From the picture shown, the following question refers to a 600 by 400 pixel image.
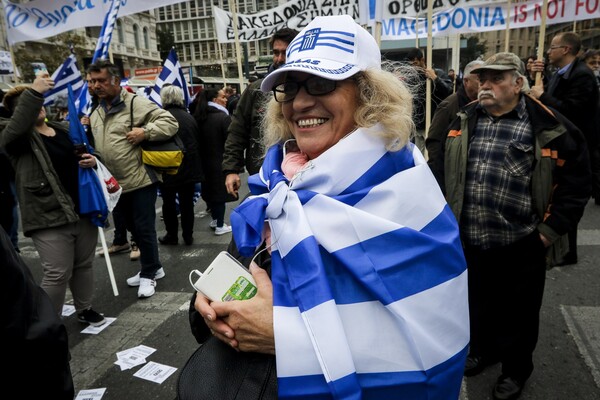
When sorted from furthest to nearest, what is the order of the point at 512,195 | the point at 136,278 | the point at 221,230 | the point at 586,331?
the point at 221,230
the point at 136,278
the point at 586,331
the point at 512,195

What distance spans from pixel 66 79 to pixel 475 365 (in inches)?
181

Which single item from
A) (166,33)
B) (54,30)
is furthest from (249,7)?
(54,30)

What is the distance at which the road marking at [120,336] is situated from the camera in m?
3.03

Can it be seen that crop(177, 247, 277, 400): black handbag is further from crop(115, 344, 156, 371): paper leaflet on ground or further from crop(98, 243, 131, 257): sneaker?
crop(98, 243, 131, 257): sneaker

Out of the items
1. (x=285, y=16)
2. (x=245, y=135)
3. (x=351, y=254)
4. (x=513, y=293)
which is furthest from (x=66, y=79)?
(x=513, y=293)

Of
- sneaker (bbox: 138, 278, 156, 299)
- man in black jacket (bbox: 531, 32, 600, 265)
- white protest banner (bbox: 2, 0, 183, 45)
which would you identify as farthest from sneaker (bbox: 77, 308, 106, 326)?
man in black jacket (bbox: 531, 32, 600, 265)

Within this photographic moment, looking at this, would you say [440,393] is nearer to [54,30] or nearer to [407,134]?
[407,134]

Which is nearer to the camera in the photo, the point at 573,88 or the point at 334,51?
the point at 334,51

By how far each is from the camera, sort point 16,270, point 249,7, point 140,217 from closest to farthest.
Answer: point 16,270 → point 140,217 → point 249,7

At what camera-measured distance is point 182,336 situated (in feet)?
11.2

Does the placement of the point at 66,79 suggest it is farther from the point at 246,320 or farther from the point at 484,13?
the point at 484,13

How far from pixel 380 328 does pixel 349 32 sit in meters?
0.98

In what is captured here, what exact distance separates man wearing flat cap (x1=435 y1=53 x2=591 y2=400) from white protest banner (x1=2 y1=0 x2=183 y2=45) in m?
5.35

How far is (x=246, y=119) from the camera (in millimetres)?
3959
